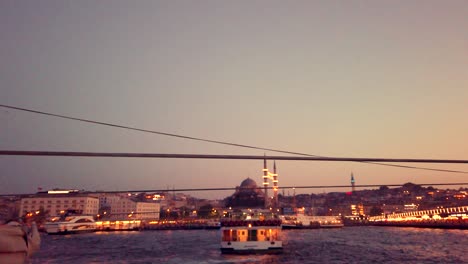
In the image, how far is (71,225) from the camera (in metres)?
95.2

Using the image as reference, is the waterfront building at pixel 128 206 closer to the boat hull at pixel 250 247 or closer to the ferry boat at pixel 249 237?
the ferry boat at pixel 249 237

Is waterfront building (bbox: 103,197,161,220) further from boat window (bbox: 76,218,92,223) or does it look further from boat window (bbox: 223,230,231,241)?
boat window (bbox: 223,230,231,241)

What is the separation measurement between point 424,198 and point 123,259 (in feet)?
532

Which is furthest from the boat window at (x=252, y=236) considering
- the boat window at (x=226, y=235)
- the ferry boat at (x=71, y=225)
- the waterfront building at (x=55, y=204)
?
the waterfront building at (x=55, y=204)

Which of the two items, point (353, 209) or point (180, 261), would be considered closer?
point (180, 261)

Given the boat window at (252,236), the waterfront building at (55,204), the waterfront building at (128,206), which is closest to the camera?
the boat window at (252,236)

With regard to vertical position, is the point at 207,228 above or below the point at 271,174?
below

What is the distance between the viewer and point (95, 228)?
10294 cm

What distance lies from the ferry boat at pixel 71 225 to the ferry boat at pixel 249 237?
75.9 metres

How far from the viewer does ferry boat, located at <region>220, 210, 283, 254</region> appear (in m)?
32.0

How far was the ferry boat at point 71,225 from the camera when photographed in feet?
307

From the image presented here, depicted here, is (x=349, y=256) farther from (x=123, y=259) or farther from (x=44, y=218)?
(x=44, y=218)

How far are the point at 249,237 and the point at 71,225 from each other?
78.0 metres

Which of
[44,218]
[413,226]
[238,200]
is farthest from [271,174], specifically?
[44,218]
